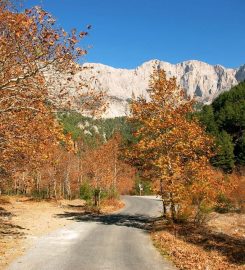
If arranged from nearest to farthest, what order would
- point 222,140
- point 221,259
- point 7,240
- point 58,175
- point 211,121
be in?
point 221,259 → point 7,240 → point 58,175 → point 222,140 → point 211,121

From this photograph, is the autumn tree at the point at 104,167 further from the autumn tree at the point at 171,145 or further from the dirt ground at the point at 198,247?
the dirt ground at the point at 198,247

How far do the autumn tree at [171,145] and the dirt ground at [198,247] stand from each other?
2635mm

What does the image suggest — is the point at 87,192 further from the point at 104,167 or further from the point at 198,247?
the point at 198,247

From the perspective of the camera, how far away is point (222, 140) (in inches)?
3428

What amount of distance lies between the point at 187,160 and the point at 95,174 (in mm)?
25332

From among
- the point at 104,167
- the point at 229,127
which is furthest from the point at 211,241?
the point at 229,127

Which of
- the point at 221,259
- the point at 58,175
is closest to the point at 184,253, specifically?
the point at 221,259

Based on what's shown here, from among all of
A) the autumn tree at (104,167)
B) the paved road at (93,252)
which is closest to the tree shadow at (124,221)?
the paved road at (93,252)

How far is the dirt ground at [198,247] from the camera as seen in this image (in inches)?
648

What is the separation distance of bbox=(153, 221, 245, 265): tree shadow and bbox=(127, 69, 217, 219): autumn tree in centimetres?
199

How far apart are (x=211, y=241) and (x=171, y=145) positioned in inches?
327

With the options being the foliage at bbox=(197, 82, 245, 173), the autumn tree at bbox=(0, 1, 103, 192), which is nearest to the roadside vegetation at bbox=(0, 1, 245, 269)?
the autumn tree at bbox=(0, 1, 103, 192)

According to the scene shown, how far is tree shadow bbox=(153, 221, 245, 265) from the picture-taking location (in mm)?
18962

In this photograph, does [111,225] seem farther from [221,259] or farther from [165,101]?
[221,259]
